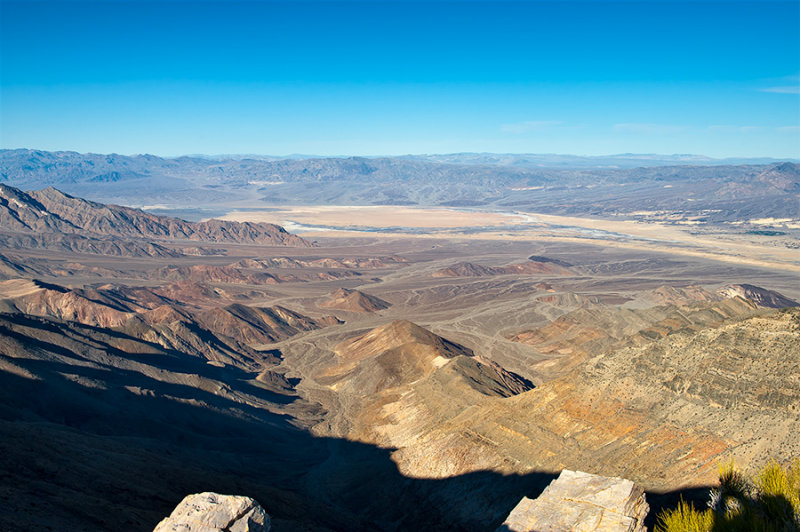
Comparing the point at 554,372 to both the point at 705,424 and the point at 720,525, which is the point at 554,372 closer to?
the point at 705,424

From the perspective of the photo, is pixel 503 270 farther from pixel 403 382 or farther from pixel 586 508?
pixel 586 508

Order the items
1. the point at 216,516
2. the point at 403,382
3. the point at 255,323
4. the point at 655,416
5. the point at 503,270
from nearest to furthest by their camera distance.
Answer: the point at 216,516 < the point at 655,416 < the point at 403,382 < the point at 255,323 < the point at 503,270

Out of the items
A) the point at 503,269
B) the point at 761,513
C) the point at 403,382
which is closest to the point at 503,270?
the point at 503,269

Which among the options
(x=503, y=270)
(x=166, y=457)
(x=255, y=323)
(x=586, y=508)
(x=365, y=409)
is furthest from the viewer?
(x=503, y=270)

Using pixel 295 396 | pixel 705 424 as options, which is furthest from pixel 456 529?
pixel 295 396

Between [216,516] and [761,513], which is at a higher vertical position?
[761,513]
